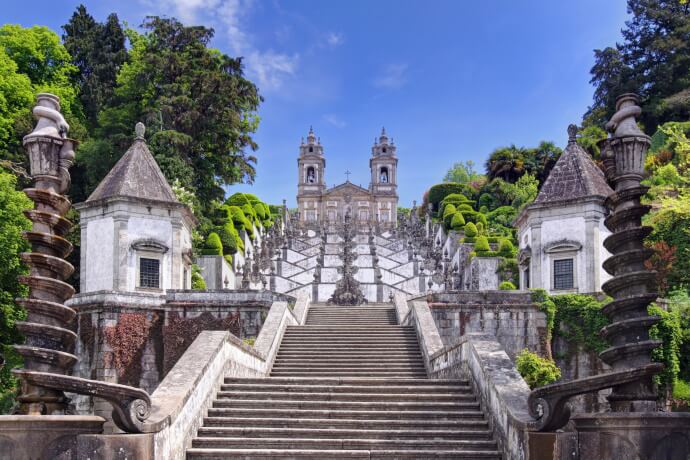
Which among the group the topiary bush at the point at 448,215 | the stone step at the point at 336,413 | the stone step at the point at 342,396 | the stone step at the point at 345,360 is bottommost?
the stone step at the point at 336,413

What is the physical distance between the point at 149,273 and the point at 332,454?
53.3ft

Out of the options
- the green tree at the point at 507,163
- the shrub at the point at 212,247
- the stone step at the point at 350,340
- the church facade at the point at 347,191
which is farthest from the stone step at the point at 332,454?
the church facade at the point at 347,191

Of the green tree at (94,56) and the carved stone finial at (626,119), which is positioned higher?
the green tree at (94,56)

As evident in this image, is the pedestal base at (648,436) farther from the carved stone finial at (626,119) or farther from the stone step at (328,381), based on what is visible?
the stone step at (328,381)

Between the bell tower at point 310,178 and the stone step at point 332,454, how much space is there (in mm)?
85860

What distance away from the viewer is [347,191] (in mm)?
97312

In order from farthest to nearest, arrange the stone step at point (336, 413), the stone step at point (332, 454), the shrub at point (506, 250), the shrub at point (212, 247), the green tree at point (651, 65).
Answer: the green tree at point (651, 65), the shrub at point (506, 250), the shrub at point (212, 247), the stone step at point (336, 413), the stone step at point (332, 454)

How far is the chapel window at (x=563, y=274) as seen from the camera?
84.5ft

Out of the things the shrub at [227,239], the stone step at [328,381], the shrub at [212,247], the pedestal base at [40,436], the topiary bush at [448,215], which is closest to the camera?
the pedestal base at [40,436]

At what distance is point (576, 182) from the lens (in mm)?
26219

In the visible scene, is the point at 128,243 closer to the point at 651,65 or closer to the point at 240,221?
the point at 240,221

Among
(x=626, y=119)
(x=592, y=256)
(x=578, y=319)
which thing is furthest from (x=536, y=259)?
(x=626, y=119)

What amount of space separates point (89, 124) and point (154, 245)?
2042 cm

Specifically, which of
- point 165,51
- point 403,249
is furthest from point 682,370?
point 403,249
